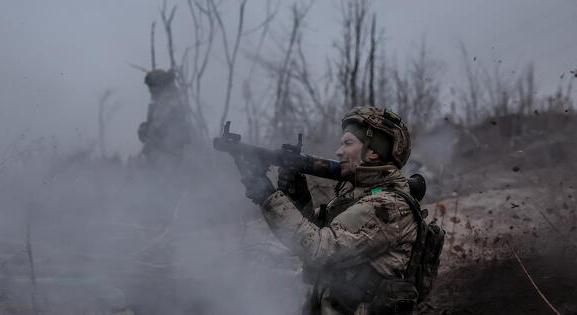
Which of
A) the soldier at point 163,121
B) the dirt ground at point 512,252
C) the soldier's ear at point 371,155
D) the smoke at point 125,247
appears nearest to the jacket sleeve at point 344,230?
the soldier's ear at point 371,155

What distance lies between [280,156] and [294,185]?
161mm

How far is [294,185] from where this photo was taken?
9.20 ft

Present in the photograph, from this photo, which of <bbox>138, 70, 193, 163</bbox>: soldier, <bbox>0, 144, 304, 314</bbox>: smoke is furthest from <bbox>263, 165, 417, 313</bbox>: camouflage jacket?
<bbox>138, 70, 193, 163</bbox>: soldier

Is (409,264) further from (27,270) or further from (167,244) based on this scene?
(167,244)

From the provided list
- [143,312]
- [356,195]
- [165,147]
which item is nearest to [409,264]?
[356,195]

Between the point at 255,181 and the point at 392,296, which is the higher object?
the point at 255,181

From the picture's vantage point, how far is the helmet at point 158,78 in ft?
28.5

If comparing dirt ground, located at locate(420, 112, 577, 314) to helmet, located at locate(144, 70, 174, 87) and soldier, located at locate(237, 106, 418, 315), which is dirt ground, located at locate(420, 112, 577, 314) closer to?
soldier, located at locate(237, 106, 418, 315)

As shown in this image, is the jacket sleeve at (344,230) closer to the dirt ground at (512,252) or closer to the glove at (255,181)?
the glove at (255,181)

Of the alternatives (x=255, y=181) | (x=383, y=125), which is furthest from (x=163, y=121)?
(x=383, y=125)

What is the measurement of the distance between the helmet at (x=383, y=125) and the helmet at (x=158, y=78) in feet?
21.0

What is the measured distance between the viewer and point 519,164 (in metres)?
15.7

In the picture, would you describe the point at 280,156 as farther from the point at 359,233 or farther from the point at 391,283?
the point at 391,283

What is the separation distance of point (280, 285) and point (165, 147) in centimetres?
361
